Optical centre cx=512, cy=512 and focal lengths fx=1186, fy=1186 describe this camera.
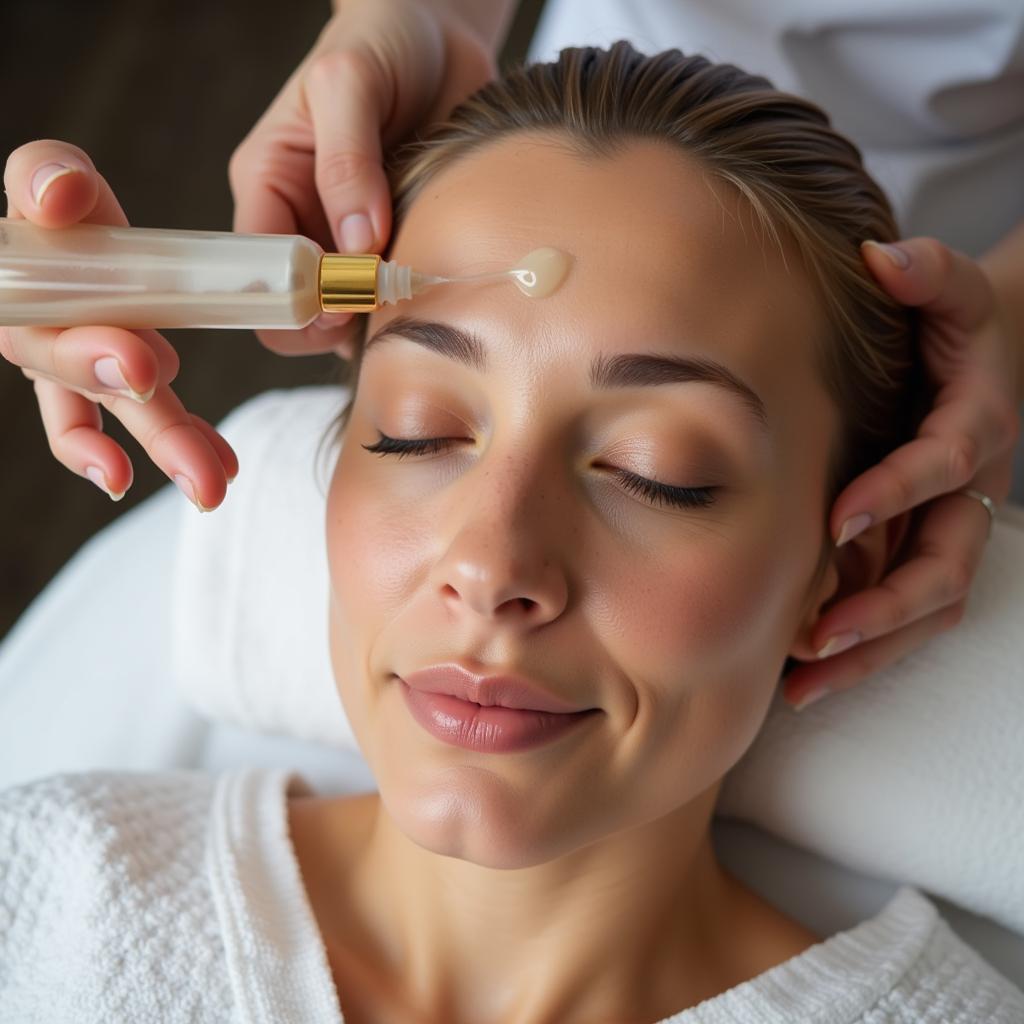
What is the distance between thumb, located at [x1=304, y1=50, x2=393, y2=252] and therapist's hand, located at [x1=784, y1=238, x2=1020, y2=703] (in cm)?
47

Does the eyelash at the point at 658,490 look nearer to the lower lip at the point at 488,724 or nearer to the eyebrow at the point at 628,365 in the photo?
the eyebrow at the point at 628,365

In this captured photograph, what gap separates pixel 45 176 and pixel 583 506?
48 cm

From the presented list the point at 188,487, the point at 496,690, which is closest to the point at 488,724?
the point at 496,690

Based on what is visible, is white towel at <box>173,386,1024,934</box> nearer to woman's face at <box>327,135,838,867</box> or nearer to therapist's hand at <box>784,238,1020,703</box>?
therapist's hand at <box>784,238,1020,703</box>

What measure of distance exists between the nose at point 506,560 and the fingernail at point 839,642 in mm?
351

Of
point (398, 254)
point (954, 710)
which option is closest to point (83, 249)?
point (398, 254)

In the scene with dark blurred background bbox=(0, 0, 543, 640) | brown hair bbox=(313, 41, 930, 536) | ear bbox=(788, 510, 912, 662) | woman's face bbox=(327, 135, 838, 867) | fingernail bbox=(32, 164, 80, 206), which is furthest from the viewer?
dark blurred background bbox=(0, 0, 543, 640)

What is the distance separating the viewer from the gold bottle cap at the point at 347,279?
0.90 meters

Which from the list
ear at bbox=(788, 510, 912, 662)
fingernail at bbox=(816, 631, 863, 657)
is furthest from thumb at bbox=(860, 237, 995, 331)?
fingernail at bbox=(816, 631, 863, 657)

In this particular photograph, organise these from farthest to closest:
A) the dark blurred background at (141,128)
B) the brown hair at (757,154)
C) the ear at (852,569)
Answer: the dark blurred background at (141,128) < the ear at (852,569) < the brown hair at (757,154)

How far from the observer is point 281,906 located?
117 centimetres

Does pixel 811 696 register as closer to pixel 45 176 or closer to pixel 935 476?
pixel 935 476

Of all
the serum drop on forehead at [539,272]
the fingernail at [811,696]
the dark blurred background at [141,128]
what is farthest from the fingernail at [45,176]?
the dark blurred background at [141,128]

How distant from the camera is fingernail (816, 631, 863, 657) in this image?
116 centimetres
